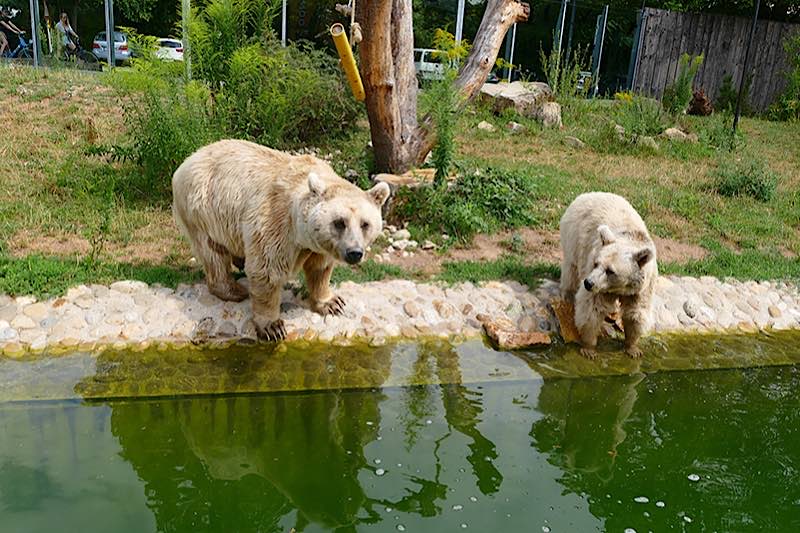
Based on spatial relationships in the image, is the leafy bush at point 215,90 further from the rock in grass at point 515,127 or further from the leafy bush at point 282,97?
the rock in grass at point 515,127

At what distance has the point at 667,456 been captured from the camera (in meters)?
4.55

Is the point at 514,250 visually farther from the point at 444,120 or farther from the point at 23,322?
the point at 23,322

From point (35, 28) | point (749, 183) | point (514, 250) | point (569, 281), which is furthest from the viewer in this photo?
point (35, 28)

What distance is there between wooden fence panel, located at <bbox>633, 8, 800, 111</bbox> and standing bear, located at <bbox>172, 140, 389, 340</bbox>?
1435 centimetres

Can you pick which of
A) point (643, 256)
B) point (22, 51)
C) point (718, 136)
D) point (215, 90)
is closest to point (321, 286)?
point (643, 256)

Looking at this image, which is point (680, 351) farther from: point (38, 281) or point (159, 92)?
point (159, 92)

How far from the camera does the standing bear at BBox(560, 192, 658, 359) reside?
516 cm

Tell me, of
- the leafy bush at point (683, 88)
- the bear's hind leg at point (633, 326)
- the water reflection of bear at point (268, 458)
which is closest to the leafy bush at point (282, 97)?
the water reflection of bear at point (268, 458)

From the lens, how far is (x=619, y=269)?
514 cm

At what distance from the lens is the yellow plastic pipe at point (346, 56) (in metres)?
6.70

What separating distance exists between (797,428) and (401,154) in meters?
4.78

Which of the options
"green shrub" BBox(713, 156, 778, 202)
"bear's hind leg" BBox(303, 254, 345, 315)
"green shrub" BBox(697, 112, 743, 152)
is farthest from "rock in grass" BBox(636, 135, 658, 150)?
"bear's hind leg" BBox(303, 254, 345, 315)

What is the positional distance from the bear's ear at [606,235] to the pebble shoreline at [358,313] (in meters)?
0.98

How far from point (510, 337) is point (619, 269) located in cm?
106
